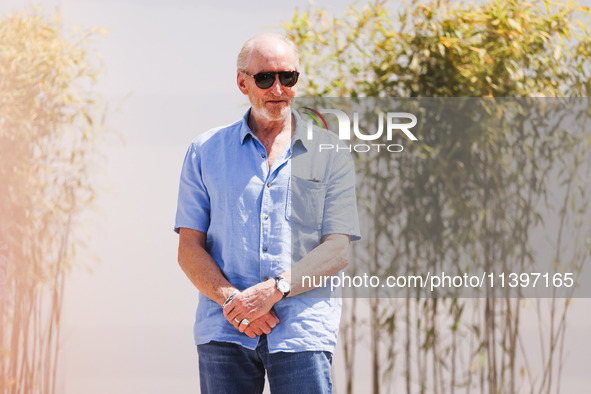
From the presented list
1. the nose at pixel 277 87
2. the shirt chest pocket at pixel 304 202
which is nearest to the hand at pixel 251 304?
the shirt chest pocket at pixel 304 202

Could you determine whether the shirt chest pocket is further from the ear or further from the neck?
the ear

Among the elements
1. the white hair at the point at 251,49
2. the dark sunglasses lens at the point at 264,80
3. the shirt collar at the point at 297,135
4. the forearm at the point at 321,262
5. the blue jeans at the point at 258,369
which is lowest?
the blue jeans at the point at 258,369

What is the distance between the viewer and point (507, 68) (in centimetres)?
308

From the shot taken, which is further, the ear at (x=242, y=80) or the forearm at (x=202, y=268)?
the ear at (x=242, y=80)

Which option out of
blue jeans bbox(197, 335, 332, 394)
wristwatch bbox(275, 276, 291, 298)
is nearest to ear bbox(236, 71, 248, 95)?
wristwatch bbox(275, 276, 291, 298)

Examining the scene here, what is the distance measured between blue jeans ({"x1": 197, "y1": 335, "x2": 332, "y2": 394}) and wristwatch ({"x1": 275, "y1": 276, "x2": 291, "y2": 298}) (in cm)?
13

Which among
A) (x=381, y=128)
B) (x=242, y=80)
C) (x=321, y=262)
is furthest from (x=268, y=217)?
(x=381, y=128)

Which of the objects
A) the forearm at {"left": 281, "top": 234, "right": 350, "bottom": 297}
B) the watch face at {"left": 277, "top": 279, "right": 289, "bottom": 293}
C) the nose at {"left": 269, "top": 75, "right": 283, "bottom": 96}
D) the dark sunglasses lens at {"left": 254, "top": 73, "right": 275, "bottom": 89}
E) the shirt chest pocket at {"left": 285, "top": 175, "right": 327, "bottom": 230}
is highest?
the dark sunglasses lens at {"left": 254, "top": 73, "right": 275, "bottom": 89}

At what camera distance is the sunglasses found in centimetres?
199

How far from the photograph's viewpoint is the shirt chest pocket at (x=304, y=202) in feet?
6.49

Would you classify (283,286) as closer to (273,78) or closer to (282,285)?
(282,285)

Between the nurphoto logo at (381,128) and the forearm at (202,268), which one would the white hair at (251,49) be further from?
the nurphoto logo at (381,128)

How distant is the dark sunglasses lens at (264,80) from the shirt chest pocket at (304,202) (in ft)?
0.85

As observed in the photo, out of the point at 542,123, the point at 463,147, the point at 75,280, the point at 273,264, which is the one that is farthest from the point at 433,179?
the point at 75,280
